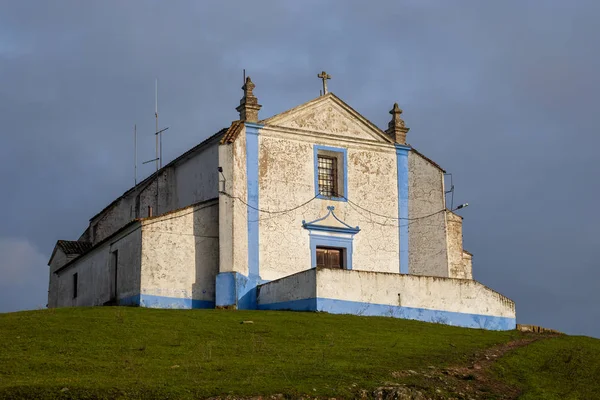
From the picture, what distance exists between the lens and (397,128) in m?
38.8

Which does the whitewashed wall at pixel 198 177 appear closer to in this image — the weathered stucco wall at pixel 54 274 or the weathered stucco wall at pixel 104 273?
the weathered stucco wall at pixel 104 273

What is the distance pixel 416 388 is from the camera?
19859 millimetres

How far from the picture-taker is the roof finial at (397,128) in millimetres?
38750

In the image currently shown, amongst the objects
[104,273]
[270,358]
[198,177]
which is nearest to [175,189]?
[198,177]

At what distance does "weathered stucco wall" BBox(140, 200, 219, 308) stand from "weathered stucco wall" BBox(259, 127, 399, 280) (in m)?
1.88

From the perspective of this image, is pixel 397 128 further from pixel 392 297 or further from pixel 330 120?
pixel 392 297

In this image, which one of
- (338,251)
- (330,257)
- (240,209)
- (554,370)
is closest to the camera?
(554,370)

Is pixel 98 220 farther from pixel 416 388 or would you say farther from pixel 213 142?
pixel 416 388

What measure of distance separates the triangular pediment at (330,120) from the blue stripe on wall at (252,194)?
81 centimetres

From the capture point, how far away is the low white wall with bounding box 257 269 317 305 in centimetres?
3114

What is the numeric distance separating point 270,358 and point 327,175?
16053mm

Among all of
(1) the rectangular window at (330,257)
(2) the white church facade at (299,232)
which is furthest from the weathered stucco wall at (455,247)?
(1) the rectangular window at (330,257)

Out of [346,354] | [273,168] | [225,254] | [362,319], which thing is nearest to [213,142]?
[273,168]

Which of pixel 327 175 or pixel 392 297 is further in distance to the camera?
pixel 327 175
